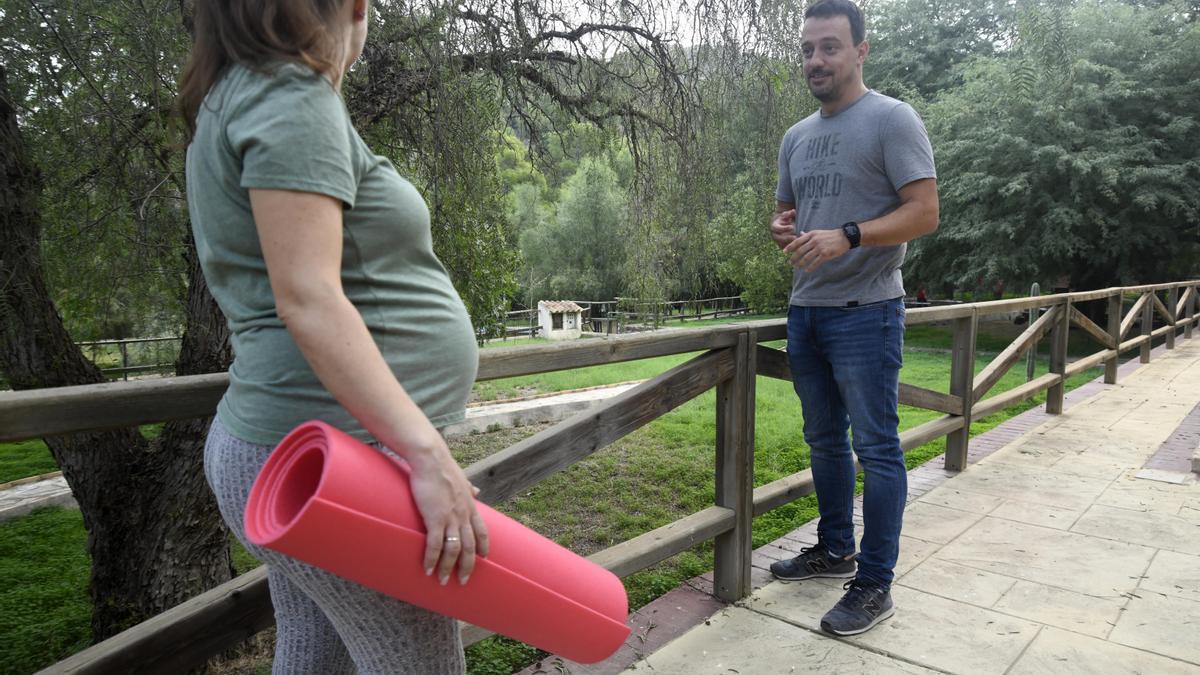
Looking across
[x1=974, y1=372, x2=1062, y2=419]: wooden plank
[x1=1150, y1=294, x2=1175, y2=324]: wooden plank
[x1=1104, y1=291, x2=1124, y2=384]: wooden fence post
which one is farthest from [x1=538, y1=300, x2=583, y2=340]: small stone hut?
[x1=974, y1=372, x2=1062, y2=419]: wooden plank

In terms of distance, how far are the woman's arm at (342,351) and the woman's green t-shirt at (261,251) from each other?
0.03 meters

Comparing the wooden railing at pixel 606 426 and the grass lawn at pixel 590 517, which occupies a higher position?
the wooden railing at pixel 606 426

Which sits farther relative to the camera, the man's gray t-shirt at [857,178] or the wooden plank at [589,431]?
the man's gray t-shirt at [857,178]

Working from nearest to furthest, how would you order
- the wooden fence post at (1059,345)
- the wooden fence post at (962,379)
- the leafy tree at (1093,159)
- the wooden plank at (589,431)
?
the wooden plank at (589,431) → the wooden fence post at (962,379) → the wooden fence post at (1059,345) → the leafy tree at (1093,159)

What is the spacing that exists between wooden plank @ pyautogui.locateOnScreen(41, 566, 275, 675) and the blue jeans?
1.81 metres

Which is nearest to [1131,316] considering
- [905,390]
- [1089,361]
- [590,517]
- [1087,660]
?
[1089,361]

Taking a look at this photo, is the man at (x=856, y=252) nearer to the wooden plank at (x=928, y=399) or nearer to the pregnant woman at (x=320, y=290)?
the wooden plank at (x=928, y=399)

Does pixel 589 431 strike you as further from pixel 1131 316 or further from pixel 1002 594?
pixel 1131 316

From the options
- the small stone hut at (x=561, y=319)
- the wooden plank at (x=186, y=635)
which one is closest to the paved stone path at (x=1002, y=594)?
the wooden plank at (x=186, y=635)

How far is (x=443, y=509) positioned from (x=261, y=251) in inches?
15.0

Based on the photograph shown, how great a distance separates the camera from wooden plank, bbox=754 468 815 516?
115 inches

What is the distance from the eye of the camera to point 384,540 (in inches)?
33.6

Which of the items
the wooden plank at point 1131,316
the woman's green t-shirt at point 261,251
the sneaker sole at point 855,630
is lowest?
the sneaker sole at point 855,630

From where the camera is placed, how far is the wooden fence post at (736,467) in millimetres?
2684
